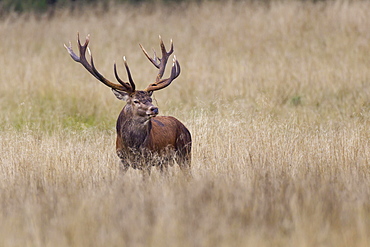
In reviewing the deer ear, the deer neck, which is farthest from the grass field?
the deer ear

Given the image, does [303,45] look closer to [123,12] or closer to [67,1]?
[123,12]

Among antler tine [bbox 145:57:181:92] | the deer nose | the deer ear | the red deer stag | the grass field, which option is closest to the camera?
the grass field

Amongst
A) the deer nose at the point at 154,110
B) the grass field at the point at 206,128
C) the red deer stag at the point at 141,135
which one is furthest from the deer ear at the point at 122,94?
the grass field at the point at 206,128

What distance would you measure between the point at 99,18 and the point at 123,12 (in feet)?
2.52

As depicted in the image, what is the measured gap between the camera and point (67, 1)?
22.9m

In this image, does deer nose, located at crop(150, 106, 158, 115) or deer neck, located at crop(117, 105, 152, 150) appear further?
deer neck, located at crop(117, 105, 152, 150)

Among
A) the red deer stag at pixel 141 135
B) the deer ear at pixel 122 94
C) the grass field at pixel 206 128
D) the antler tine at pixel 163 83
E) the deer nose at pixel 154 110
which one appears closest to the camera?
the grass field at pixel 206 128

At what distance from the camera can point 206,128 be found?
10.6 m

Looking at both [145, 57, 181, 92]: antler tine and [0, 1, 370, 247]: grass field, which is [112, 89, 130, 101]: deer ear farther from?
[0, 1, 370, 247]: grass field

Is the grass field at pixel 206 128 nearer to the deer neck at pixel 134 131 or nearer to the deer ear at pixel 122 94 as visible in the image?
the deer neck at pixel 134 131

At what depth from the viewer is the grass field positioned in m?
5.84

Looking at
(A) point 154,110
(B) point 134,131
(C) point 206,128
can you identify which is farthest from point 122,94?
(C) point 206,128

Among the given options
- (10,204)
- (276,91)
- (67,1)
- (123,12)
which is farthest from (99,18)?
(10,204)

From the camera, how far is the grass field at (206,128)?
5836 mm
